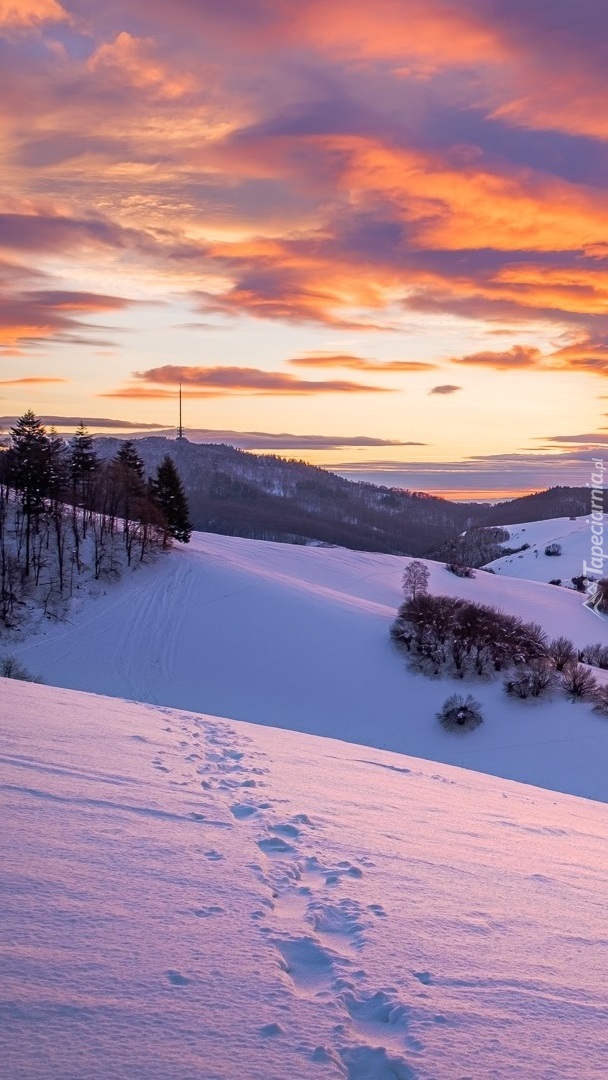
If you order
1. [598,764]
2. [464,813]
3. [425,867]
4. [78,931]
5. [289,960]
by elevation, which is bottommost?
[598,764]

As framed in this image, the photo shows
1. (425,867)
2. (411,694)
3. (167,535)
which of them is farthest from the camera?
(167,535)

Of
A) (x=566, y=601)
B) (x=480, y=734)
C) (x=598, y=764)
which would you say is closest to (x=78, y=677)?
(x=480, y=734)

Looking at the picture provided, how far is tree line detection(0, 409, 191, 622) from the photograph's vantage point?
157ft

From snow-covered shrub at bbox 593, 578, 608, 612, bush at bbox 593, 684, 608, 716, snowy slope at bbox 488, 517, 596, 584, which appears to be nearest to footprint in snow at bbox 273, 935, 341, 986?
bush at bbox 593, 684, 608, 716

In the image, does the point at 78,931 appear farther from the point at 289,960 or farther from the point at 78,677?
the point at 78,677

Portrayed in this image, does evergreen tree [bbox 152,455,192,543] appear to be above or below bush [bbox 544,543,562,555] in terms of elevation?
above

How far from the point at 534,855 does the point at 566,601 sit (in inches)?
2335

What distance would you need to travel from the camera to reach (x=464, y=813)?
33.7 ft

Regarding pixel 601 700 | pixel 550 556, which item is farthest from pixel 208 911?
pixel 550 556

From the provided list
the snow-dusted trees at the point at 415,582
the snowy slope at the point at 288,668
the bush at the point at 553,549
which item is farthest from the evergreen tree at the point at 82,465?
the bush at the point at 553,549

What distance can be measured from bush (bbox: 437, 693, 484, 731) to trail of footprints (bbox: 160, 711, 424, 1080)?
84.1 ft

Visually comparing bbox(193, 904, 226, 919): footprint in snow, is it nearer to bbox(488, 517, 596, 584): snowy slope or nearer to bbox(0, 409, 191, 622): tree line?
bbox(0, 409, 191, 622): tree line

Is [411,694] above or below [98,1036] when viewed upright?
below

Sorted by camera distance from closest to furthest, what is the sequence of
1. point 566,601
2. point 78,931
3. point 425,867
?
point 78,931 → point 425,867 → point 566,601
